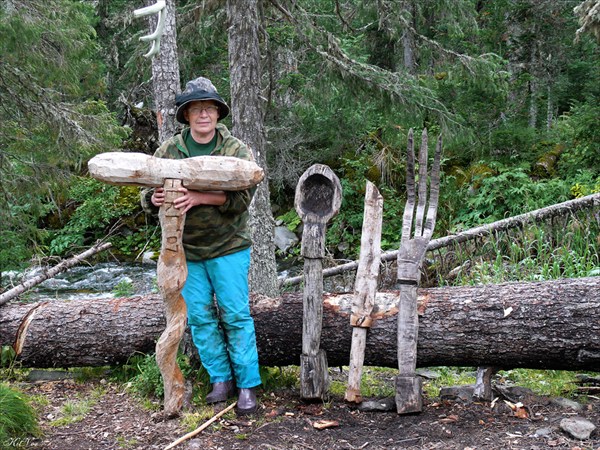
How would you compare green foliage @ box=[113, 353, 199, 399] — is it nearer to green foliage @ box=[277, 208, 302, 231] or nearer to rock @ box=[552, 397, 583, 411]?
rock @ box=[552, 397, 583, 411]

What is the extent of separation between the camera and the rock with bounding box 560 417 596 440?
390 cm

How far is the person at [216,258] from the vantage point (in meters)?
4.33

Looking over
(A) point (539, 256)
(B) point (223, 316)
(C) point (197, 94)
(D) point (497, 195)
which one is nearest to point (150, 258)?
Result: (D) point (497, 195)

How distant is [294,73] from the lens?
29.1 ft

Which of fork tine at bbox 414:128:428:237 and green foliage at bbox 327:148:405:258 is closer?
fork tine at bbox 414:128:428:237

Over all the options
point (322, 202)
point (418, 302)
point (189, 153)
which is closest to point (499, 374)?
point (418, 302)

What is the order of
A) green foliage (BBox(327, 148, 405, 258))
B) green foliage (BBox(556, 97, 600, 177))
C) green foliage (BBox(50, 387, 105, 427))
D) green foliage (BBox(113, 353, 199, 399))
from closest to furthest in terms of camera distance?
green foliage (BBox(50, 387, 105, 427))
green foliage (BBox(113, 353, 199, 399))
green foliage (BBox(556, 97, 600, 177))
green foliage (BBox(327, 148, 405, 258))

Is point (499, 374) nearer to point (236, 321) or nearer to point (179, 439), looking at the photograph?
point (236, 321)

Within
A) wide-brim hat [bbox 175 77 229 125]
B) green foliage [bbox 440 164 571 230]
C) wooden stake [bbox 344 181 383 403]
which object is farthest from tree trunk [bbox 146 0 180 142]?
green foliage [bbox 440 164 571 230]

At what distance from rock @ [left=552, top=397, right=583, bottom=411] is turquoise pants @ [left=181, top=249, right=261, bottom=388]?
225cm

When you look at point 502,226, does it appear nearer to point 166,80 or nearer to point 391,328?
point 391,328

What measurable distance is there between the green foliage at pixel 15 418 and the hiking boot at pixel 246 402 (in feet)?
4.70

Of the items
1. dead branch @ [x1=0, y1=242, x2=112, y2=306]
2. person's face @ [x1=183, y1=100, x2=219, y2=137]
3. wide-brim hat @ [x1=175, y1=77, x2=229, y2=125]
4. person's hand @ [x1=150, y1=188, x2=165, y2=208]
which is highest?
wide-brim hat @ [x1=175, y1=77, x2=229, y2=125]

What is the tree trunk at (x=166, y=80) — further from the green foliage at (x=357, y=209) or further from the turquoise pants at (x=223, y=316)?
the green foliage at (x=357, y=209)
